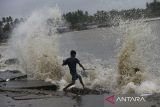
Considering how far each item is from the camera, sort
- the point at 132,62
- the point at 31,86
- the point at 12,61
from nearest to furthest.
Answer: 1. the point at 31,86
2. the point at 132,62
3. the point at 12,61

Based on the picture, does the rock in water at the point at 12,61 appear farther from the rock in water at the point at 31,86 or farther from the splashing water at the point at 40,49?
the rock in water at the point at 31,86

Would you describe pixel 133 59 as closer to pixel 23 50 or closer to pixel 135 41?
pixel 135 41

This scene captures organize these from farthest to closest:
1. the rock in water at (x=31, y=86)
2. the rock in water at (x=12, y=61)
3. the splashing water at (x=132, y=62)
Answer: the rock in water at (x=12, y=61), the splashing water at (x=132, y=62), the rock in water at (x=31, y=86)

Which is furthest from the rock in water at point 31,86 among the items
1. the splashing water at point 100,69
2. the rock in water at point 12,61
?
the rock in water at point 12,61

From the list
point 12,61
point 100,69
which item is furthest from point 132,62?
point 12,61

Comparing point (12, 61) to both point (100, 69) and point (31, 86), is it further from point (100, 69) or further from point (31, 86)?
point (31, 86)

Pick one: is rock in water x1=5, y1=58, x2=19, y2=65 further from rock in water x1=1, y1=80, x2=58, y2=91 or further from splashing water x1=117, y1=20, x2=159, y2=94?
rock in water x1=1, y1=80, x2=58, y2=91

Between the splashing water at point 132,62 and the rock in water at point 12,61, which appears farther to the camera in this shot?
the rock in water at point 12,61

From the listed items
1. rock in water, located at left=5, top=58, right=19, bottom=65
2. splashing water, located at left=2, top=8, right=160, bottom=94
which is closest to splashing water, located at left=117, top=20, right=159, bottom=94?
splashing water, located at left=2, top=8, right=160, bottom=94

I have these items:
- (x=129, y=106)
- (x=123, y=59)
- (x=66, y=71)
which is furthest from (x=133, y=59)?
(x=129, y=106)

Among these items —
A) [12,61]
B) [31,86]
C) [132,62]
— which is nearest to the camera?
[31,86]

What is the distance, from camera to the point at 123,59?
2283 cm

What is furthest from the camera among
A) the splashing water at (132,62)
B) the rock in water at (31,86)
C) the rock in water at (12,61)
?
the rock in water at (12,61)

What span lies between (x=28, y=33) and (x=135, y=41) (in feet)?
38.9
